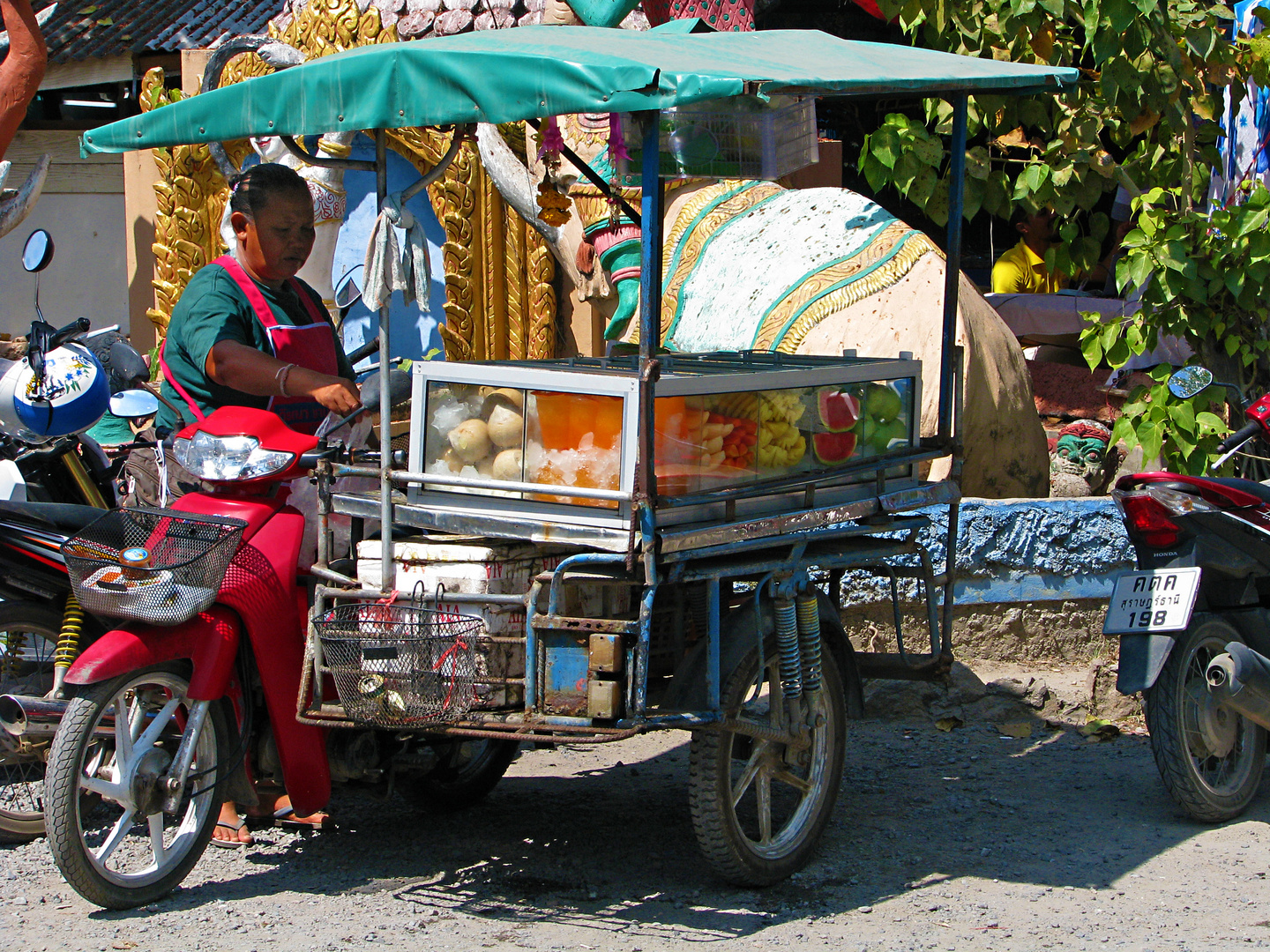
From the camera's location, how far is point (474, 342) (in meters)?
7.93

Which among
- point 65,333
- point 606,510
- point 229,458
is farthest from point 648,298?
point 65,333

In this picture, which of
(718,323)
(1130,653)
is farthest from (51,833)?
(718,323)

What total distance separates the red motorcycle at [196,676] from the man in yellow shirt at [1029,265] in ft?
21.7

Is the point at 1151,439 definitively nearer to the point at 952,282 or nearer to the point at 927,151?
the point at 927,151

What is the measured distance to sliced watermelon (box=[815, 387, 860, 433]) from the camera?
149 inches

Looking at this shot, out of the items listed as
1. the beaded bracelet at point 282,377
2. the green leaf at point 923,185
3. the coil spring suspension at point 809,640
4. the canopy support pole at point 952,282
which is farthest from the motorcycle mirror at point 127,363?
the green leaf at point 923,185

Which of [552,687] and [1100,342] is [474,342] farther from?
[552,687]

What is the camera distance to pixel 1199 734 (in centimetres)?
407

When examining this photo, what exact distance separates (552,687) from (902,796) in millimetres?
1669

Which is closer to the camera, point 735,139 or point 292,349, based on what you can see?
point 292,349

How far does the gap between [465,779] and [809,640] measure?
1.21 meters

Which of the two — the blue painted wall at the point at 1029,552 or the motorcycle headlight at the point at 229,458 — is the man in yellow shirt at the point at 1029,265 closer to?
the blue painted wall at the point at 1029,552

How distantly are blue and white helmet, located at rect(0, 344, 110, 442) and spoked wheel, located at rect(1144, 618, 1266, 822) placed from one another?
351cm

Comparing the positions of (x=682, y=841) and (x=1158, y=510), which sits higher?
(x=1158, y=510)
